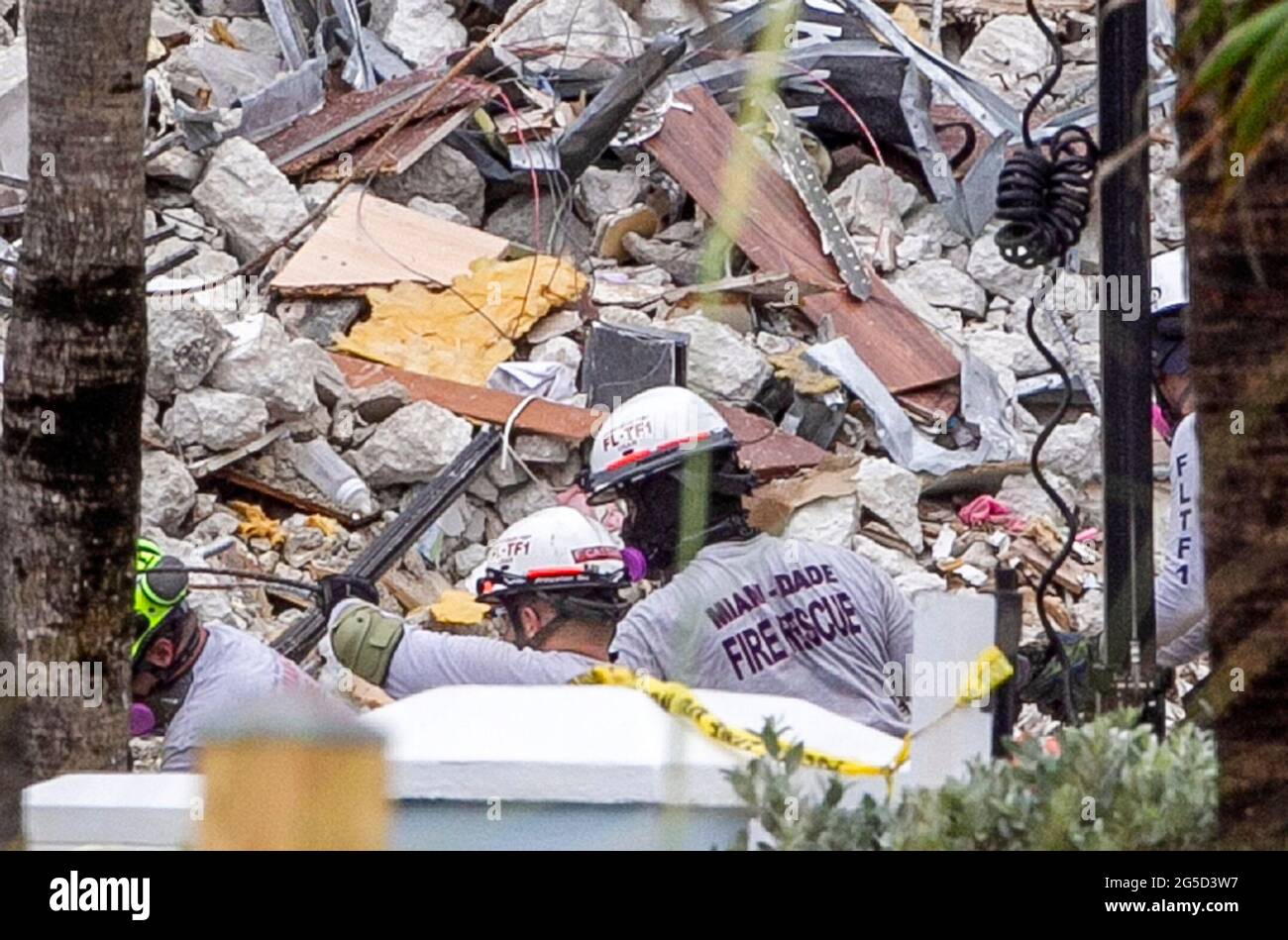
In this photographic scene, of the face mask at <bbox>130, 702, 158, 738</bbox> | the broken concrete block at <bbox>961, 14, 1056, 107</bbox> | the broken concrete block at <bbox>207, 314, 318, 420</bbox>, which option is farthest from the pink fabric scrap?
the face mask at <bbox>130, 702, 158, 738</bbox>

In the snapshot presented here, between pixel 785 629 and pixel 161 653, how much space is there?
1.71 metres

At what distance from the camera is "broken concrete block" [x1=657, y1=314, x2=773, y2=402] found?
9953mm

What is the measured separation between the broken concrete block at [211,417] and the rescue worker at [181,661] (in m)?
3.37

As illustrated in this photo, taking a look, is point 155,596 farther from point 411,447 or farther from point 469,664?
point 411,447

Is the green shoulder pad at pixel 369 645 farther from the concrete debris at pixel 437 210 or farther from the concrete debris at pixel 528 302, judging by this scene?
the concrete debris at pixel 437 210

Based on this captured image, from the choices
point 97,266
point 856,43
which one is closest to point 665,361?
point 856,43

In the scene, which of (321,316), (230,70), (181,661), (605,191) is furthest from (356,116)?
(181,661)

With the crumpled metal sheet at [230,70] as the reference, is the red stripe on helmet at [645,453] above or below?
below

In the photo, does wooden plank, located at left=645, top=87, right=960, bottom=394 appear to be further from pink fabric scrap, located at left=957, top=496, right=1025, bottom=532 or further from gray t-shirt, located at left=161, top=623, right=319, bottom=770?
gray t-shirt, located at left=161, top=623, right=319, bottom=770

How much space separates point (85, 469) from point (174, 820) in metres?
2.07

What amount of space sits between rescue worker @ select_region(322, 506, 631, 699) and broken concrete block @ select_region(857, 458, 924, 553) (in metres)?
3.33

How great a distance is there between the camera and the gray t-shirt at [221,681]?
532 centimetres

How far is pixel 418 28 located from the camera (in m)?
12.3

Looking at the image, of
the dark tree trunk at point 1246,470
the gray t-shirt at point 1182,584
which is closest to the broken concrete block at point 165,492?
the gray t-shirt at point 1182,584
